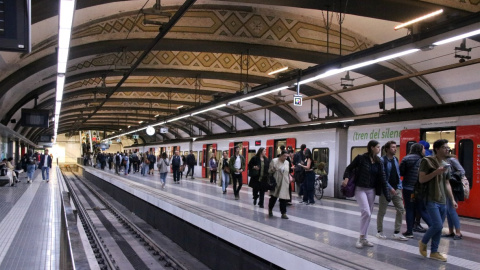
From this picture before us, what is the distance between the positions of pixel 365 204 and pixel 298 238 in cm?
120

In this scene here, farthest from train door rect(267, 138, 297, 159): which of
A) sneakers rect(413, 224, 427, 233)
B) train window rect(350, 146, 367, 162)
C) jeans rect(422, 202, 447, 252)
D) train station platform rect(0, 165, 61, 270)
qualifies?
jeans rect(422, 202, 447, 252)

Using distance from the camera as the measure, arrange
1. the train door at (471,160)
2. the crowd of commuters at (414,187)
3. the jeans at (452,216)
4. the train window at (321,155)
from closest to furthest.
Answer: the crowd of commuters at (414,187), the jeans at (452,216), the train door at (471,160), the train window at (321,155)

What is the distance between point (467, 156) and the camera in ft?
34.3

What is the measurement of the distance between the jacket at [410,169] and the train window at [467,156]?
358cm

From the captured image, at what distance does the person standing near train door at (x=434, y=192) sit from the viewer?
5961mm

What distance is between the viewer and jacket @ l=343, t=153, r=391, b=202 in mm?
6809

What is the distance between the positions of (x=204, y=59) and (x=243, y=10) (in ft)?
16.1

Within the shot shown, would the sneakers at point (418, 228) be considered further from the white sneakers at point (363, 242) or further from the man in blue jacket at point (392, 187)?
the white sneakers at point (363, 242)

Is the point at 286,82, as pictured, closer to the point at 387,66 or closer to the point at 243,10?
the point at 243,10

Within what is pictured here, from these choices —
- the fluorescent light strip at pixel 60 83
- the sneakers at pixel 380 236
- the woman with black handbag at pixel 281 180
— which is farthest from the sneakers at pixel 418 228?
the fluorescent light strip at pixel 60 83

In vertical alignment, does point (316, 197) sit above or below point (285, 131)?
below

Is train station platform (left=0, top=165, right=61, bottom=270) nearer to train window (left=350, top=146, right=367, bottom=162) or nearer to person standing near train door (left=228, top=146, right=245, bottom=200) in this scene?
person standing near train door (left=228, top=146, right=245, bottom=200)

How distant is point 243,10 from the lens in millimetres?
12195

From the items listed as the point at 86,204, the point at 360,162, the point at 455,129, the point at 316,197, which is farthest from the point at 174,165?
the point at 360,162
